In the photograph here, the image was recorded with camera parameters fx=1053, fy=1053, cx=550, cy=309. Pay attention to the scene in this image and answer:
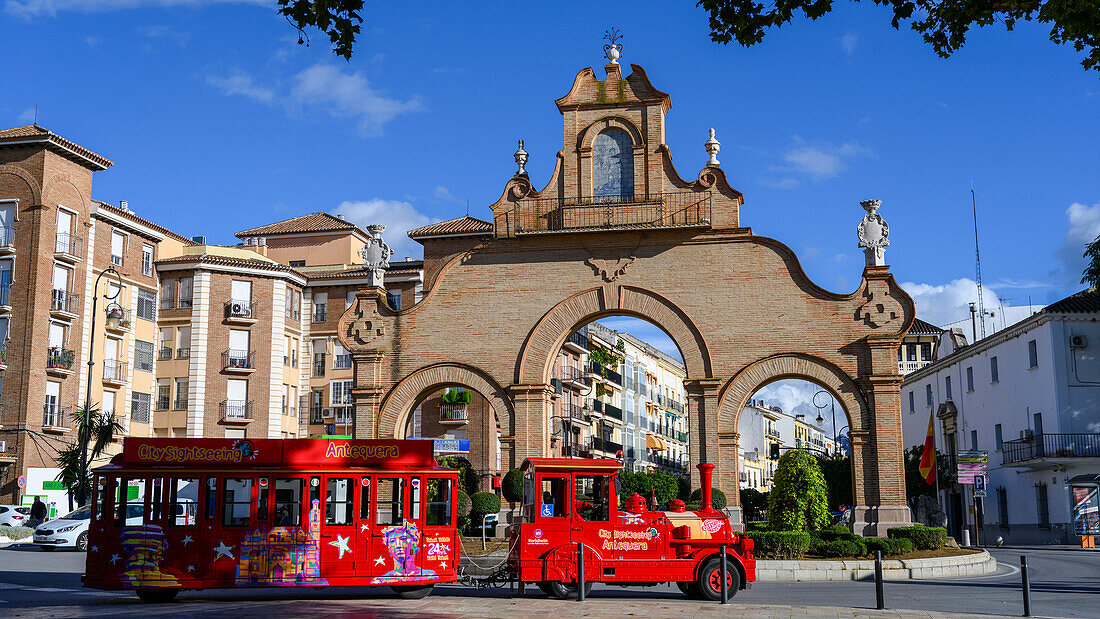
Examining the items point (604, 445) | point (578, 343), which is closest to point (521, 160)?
point (578, 343)

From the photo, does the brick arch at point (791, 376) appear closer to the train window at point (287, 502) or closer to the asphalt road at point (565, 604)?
the asphalt road at point (565, 604)

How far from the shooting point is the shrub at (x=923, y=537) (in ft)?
90.8

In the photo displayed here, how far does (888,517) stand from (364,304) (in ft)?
57.2

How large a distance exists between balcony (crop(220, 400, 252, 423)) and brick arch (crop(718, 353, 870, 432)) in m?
34.0

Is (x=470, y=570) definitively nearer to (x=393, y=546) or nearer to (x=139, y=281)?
(x=393, y=546)

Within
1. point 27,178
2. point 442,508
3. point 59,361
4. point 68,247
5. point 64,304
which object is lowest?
point 442,508

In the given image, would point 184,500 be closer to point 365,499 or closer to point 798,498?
point 365,499

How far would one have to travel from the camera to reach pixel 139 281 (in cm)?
5644

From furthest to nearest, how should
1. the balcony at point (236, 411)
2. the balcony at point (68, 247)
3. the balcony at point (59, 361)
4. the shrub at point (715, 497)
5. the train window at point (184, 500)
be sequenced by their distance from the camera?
the balcony at point (236, 411), the balcony at point (68, 247), the balcony at point (59, 361), the shrub at point (715, 497), the train window at point (184, 500)

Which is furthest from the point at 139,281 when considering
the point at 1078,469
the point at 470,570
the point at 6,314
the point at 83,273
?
the point at 1078,469

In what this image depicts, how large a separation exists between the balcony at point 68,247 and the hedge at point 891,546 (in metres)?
40.0

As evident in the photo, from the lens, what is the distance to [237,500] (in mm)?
19328

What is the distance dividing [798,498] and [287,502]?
14.1 m

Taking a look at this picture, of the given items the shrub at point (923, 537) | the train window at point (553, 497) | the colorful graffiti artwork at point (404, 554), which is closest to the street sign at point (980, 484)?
the shrub at point (923, 537)
